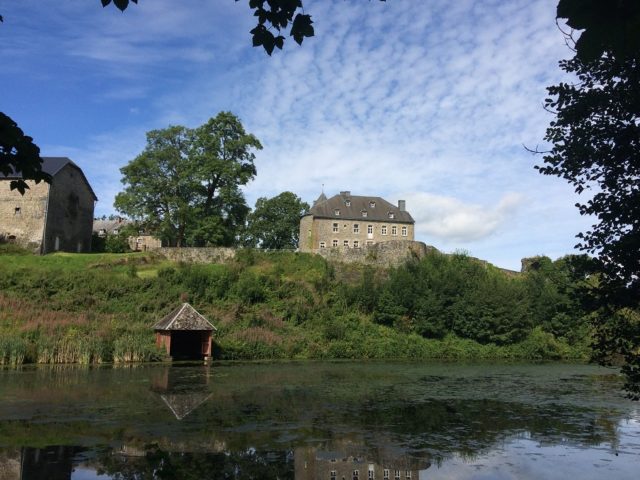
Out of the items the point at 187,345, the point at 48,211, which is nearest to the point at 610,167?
the point at 187,345

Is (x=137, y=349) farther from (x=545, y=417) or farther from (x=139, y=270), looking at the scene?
(x=545, y=417)

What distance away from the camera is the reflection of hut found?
27.7 meters

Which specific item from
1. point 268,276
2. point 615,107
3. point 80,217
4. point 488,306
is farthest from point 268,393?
point 80,217

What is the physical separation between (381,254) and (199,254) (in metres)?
14.5

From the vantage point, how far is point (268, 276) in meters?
39.8

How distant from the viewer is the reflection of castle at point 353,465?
832cm

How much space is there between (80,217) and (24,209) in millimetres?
5520

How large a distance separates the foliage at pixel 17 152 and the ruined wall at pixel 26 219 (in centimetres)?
4074

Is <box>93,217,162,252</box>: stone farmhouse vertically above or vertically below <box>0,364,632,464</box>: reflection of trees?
above

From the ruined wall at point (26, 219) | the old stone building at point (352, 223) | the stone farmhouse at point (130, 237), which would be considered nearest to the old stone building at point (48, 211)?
the ruined wall at point (26, 219)

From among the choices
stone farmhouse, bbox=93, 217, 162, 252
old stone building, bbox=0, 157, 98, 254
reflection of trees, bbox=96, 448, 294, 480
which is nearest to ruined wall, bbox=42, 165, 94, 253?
old stone building, bbox=0, 157, 98, 254

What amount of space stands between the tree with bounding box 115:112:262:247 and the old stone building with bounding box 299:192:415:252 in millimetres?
10599

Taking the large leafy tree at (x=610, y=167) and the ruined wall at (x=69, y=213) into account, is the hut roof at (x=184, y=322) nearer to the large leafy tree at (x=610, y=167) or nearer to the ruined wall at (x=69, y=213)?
the ruined wall at (x=69, y=213)

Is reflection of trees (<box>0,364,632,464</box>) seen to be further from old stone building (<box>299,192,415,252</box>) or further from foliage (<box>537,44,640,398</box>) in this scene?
old stone building (<box>299,192,415,252</box>)
